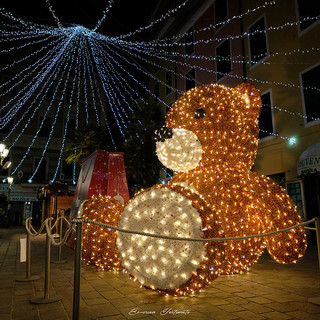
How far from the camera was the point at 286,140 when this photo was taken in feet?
35.4

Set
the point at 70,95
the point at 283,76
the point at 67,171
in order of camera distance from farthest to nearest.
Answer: the point at 70,95
the point at 67,171
the point at 283,76

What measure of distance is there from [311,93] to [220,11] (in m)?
7.35

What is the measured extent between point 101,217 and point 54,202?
900 cm

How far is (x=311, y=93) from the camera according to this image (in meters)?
9.86

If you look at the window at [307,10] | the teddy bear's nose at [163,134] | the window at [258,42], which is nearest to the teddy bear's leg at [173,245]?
the teddy bear's nose at [163,134]

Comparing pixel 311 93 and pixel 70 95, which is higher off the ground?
pixel 70 95

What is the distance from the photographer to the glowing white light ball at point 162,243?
309cm

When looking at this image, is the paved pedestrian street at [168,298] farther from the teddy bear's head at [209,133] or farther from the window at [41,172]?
the window at [41,172]

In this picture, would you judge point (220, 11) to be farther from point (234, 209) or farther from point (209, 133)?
point (234, 209)

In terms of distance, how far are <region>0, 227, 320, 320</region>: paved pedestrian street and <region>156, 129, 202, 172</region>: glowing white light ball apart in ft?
5.46

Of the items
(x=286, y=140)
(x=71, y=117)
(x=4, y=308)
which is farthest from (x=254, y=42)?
(x=71, y=117)

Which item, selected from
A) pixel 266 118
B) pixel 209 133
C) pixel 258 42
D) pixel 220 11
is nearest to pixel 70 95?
pixel 220 11

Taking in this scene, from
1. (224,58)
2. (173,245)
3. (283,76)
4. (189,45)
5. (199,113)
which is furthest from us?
(189,45)

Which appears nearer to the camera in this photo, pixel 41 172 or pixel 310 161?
pixel 310 161
